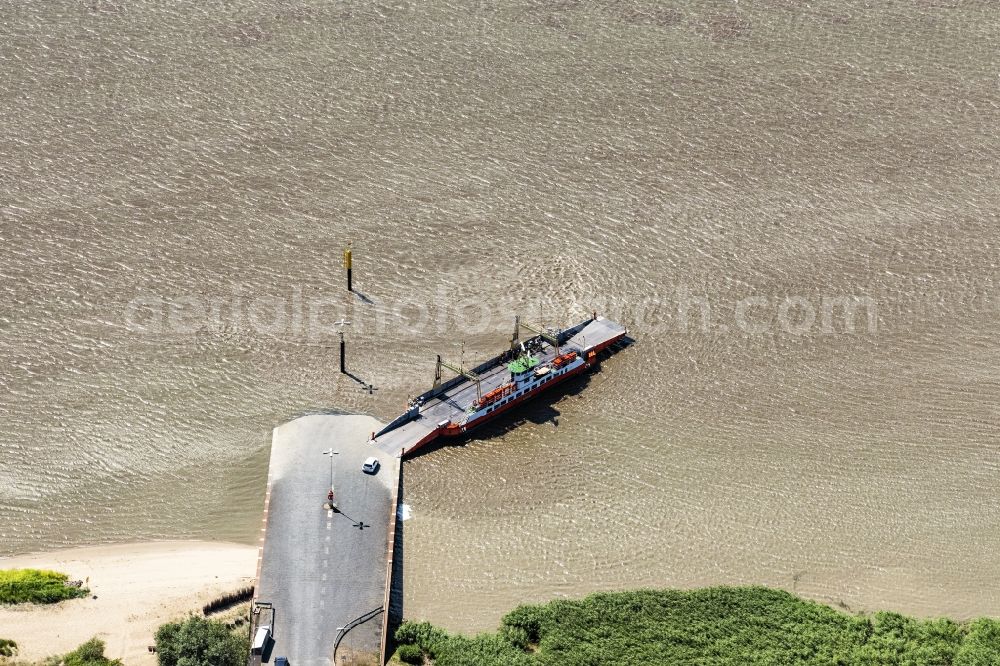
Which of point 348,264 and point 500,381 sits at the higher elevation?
point 348,264

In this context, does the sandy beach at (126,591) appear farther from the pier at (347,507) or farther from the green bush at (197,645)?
the pier at (347,507)

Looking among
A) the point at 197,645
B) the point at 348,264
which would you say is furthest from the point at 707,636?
the point at 348,264

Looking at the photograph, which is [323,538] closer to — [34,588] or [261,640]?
[261,640]

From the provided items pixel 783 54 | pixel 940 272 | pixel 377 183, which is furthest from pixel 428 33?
pixel 940 272

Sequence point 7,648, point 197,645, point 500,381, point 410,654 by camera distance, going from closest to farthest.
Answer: point 197,645, point 7,648, point 410,654, point 500,381

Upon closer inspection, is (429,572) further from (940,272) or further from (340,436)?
(940,272)

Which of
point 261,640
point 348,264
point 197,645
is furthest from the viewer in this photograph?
point 348,264

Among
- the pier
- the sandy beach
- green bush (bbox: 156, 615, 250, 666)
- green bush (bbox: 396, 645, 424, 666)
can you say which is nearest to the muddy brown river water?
the sandy beach
